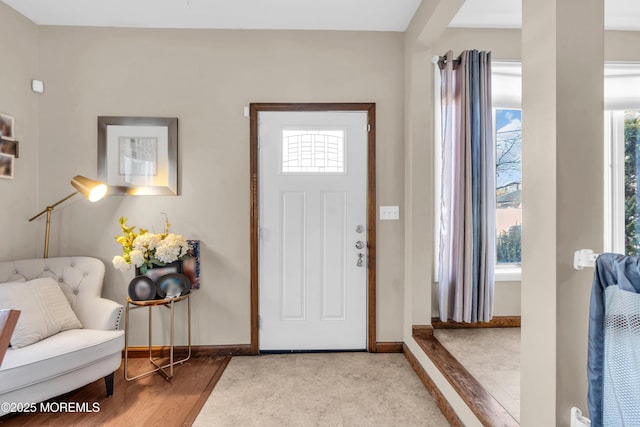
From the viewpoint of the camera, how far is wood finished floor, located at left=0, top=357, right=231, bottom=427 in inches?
74.1

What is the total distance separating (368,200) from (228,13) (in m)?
1.82

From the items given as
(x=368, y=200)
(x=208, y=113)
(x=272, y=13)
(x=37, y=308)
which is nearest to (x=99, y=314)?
(x=37, y=308)

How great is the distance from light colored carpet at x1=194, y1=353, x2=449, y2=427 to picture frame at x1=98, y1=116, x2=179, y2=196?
159 centimetres

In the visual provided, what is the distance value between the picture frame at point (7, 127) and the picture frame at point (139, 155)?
561 millimetres

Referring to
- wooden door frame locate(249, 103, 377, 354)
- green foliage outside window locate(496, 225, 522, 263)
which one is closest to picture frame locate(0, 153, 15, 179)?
wooden door frame locate(249, 103, 377, 354)

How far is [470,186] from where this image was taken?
2.57 m

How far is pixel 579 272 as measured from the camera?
3.71ft

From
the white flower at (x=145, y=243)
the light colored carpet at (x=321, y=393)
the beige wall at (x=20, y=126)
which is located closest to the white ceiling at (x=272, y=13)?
the beige wall at (x=20, y=126)

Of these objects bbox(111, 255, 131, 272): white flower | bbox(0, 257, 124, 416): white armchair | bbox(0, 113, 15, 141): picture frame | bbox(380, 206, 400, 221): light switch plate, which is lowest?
bbox(0, 257, 124, 416): white armchair

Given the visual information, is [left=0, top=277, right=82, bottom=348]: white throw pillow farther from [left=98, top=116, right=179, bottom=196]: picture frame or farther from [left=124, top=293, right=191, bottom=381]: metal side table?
[left=98, top=116, right=179, bottom=196]: picture frame

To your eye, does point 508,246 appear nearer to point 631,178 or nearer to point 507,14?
point 631,178

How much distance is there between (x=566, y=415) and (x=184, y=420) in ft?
6.15

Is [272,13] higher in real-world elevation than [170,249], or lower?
higher

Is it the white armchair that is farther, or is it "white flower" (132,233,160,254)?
"white flower" (132,233,160,254)
